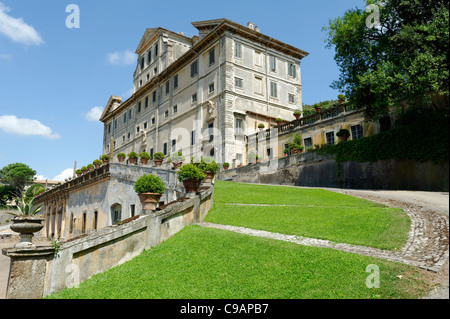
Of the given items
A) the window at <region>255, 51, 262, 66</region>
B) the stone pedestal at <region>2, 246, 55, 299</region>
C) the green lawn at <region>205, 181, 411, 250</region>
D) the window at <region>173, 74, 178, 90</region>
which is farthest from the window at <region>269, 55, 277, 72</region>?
the stone pedestal at <region>2, 246, 55, 299</region>

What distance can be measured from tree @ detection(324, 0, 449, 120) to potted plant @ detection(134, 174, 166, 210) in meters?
13.0

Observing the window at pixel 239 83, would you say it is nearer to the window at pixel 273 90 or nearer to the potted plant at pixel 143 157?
the window at pixel 273 90

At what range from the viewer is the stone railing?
7.63 meters

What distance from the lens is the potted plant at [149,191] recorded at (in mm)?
11836

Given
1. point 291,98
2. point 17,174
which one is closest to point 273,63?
point 291,98

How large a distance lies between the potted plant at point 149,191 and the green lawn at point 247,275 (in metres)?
2.37

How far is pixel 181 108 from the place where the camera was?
42188mm

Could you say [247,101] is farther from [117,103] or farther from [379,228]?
[117,103]

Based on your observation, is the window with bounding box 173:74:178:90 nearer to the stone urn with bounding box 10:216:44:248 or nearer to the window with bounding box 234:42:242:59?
the window with bounding box 234:42:242:59

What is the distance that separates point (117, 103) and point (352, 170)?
52207 mm

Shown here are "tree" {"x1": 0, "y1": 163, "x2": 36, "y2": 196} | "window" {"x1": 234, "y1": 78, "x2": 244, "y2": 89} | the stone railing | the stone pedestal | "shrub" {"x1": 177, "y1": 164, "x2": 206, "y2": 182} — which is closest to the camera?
the stone pedestal

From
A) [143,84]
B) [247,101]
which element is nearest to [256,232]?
[247,101]

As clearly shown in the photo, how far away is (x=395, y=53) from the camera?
17.9 metres

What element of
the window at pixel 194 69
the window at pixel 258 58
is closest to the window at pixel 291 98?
the window at pixel 258 58
